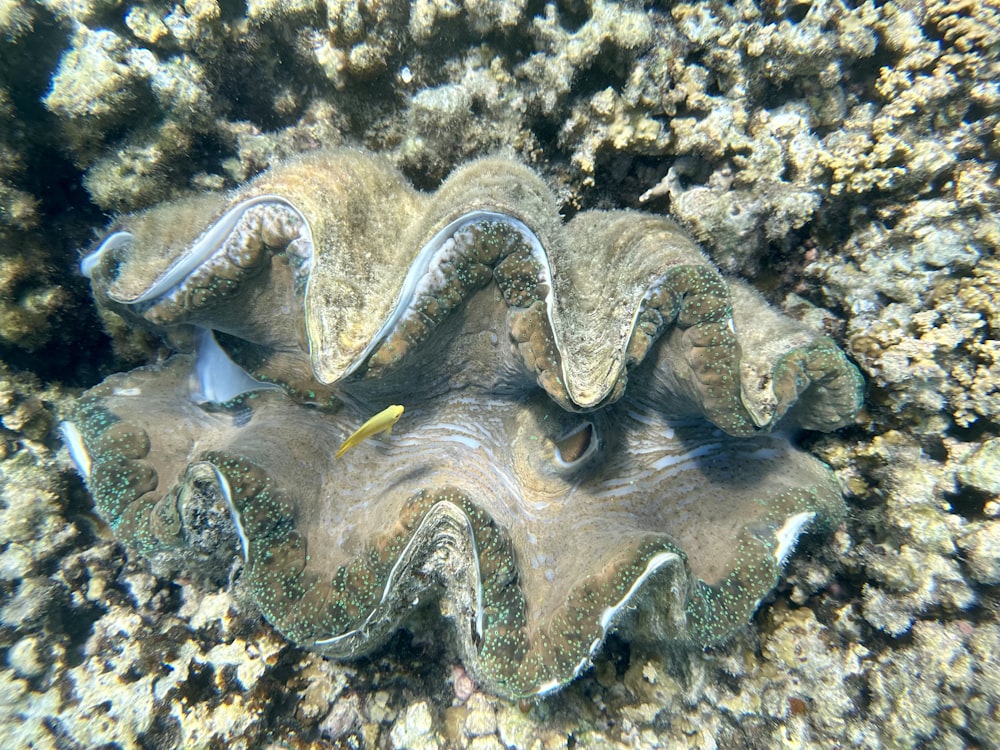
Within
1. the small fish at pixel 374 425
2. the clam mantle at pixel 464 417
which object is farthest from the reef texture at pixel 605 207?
the small fish at pixel 374 425

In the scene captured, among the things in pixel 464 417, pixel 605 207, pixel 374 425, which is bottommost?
pixel 464 417

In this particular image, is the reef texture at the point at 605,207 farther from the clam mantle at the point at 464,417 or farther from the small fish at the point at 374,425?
the small fish at the point at 374,425

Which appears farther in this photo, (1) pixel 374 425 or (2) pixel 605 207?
(2) pixel 605 207

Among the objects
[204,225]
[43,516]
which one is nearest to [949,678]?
[204,225]

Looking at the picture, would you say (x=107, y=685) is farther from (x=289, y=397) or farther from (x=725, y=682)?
(x=725, y=682)

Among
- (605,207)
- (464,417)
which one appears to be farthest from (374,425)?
(605,207)

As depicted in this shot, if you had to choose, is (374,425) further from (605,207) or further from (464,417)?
(605,207)
